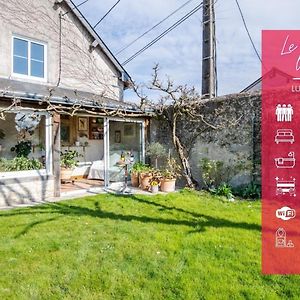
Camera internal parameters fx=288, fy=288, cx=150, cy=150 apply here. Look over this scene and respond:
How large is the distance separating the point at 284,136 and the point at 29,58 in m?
9.58

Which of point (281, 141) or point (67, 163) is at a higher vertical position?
point (281, 141)

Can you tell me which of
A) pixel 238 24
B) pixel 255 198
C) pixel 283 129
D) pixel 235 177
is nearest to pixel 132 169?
pixel 235 177

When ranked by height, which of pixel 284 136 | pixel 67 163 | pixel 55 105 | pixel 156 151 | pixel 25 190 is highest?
pixel 55 105

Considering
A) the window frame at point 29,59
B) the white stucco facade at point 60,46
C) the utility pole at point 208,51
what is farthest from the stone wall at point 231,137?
the window frame at point 29,59

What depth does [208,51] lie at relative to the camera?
38.5ft

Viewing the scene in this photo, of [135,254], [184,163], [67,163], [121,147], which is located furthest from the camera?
[67,163]

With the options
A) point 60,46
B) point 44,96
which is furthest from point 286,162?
point 60,46

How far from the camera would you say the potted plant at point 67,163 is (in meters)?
11.6

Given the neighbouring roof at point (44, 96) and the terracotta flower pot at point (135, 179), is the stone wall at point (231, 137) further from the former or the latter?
the neighbouring roof at point (44, 96)

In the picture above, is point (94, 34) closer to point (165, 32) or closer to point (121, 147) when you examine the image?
point (165, 32)

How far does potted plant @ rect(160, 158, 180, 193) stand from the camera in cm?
995

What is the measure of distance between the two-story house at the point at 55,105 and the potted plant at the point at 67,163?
0.23 m

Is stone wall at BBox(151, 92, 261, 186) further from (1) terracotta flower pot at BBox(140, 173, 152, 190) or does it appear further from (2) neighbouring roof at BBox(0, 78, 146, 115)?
(2) neighbouring roof at BBox(0, 78, 146, 115)

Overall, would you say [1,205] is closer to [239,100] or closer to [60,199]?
[60,199]
